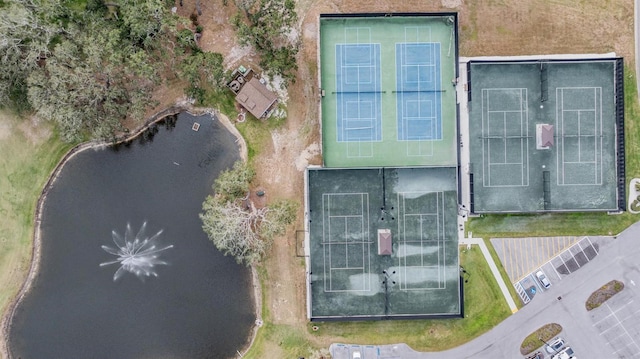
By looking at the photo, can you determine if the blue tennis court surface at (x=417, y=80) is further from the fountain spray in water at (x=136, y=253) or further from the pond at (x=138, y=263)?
the fountain spray in water at (x=136, y=253)

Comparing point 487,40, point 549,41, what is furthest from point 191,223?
point 549,41

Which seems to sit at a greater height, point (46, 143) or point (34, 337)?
point (46, 143)

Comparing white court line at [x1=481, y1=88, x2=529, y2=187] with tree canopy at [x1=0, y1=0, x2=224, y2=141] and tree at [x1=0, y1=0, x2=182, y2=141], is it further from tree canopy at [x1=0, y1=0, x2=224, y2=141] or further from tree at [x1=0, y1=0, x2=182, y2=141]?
tree at [x1=0, y1=0, x2=182, y2=141]

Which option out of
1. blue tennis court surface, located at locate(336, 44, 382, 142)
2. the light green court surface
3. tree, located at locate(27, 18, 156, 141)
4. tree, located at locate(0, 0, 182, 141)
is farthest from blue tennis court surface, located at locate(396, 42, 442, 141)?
tree, located at locate(27, 18, 156, 141)

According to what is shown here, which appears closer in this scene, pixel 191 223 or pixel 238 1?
pixel 238 1

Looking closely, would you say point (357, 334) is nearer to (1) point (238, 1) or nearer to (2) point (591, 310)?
(2) point (591, 310)

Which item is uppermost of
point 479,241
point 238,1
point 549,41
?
point 238,1

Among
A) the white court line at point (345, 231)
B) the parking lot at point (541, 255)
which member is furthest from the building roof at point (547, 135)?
the white court line at point (345, 231)

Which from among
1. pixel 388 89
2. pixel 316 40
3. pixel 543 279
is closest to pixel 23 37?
pixel 316 40
